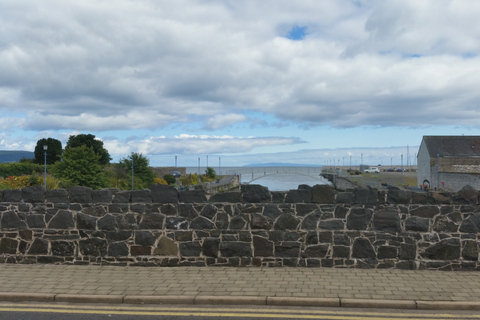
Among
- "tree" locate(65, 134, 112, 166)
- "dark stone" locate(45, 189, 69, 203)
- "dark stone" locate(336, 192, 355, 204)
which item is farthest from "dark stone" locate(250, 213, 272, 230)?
"tree" locate(65, 134, 112, 166)

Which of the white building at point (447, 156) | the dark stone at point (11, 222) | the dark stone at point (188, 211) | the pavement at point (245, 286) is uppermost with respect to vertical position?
the white building at point (447, 156)

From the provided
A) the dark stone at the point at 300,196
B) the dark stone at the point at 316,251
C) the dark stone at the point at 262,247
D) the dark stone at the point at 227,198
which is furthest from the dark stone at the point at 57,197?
the dark stone at the point at 316,251

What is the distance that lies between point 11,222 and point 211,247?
160 inches

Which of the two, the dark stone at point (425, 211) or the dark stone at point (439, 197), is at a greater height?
the dark stone at point (439, 197)

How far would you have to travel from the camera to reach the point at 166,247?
28.1 feet

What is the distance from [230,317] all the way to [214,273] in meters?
1.98

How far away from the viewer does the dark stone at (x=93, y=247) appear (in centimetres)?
867

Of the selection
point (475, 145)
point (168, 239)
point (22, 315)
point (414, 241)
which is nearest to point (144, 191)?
point (168, 239)

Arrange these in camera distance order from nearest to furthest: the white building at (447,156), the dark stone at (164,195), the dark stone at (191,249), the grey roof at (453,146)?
1. the dark stone at (191,249)
2. the dark stone at (164,195)
3. the white building at (447,156)
4. the grey roof at (453,146)

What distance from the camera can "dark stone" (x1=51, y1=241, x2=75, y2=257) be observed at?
8.73 m

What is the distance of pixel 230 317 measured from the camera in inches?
238

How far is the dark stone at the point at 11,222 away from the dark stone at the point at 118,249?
1.82 m

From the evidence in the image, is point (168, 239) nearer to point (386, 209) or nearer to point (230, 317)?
point (230, 317)

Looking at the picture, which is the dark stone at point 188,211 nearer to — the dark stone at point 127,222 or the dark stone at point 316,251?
the dark stone at point 127,222
